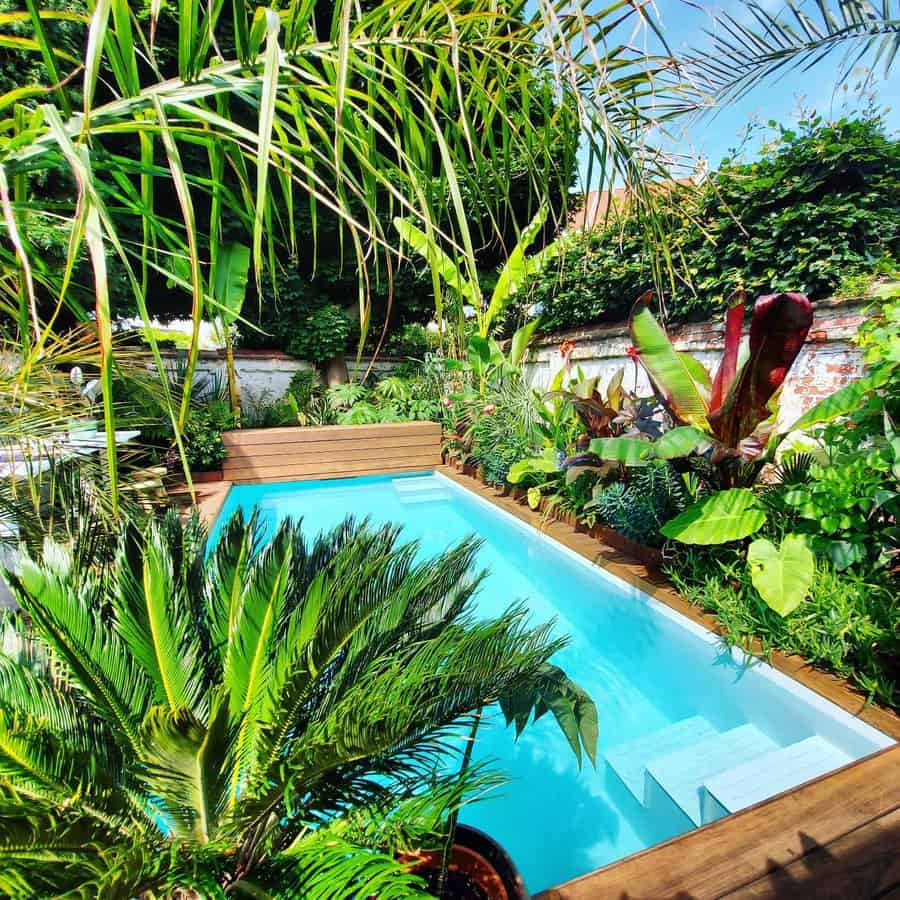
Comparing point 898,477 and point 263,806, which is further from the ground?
point 898,477

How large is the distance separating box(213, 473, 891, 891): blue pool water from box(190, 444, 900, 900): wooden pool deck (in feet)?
0.88

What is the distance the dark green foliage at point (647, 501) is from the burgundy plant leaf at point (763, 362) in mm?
668

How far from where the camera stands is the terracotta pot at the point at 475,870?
4.06 feet

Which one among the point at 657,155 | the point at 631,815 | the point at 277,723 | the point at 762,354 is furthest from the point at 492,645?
the point at 762,354

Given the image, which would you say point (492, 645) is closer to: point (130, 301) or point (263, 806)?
point (263, 806)

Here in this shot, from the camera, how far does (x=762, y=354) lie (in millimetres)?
2893

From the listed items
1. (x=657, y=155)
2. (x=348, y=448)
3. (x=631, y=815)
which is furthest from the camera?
(x=348, y=448)

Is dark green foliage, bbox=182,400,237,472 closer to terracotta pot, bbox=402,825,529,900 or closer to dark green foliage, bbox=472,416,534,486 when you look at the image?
dark green foliage, bbox=472,416,534,486

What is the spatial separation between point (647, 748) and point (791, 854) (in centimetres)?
105

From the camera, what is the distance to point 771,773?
6.49ft

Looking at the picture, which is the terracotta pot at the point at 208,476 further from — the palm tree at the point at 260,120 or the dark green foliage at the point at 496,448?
the palm tree at the point at 260,120

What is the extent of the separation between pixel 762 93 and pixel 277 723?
143 inches

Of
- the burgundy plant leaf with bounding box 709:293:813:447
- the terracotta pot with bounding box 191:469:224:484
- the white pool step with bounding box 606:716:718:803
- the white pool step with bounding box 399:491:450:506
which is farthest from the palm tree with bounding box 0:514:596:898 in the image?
the terracotta pot with bounding box 191:469:224:484

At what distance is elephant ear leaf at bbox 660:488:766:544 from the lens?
2834mm
